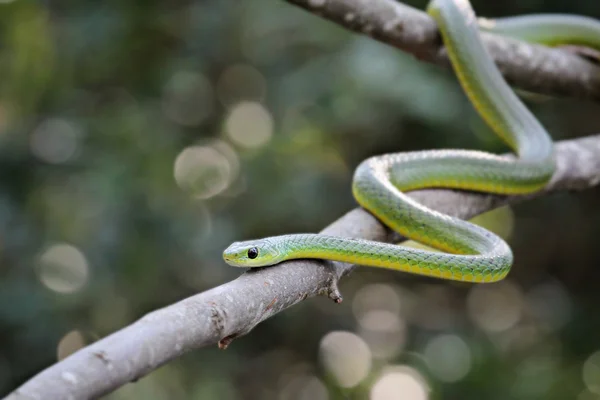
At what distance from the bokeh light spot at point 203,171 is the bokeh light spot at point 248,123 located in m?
0.23

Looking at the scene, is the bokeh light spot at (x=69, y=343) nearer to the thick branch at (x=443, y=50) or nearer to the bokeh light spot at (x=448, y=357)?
the bokeh light spot at (x=448, y=357)

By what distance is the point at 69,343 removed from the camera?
5605 mm

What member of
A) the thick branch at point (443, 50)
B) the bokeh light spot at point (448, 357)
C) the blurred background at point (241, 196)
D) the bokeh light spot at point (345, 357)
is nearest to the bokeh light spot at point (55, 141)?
the blurred background at point (241, 196)

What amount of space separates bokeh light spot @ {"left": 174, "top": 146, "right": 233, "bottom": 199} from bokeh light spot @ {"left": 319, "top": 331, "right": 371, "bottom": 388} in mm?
1799

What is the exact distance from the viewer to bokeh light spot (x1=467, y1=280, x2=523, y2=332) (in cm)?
704

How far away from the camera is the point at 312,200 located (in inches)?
218

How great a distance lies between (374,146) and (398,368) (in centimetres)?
197

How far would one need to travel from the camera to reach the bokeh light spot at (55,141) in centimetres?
577

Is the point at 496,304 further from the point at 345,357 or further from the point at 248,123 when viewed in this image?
the point at 248,123

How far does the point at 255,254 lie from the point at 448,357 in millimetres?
4053

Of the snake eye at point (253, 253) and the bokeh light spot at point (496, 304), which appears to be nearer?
the snake eye at point (253, 253)

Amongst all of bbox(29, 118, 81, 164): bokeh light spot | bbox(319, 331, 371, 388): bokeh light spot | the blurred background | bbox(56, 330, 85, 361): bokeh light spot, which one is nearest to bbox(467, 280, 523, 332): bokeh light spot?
the blurred background

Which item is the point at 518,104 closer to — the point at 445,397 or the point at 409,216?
the point at 409,216

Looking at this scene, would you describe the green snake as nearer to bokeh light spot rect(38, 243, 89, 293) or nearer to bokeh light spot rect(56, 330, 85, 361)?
bokeh light spot rect(38, 243, 89, 293)
